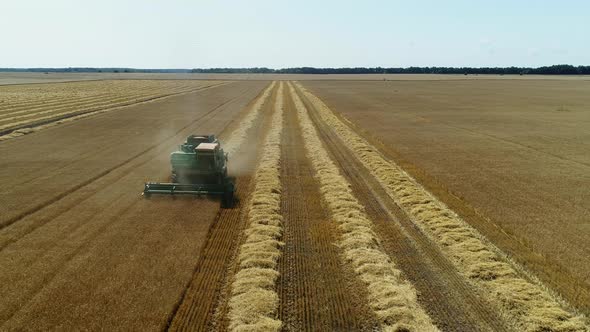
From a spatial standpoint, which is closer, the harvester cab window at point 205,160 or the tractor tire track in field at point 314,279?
the tractor tire track in field at point 314,279

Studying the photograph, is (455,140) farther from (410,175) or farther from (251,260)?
(251,260)

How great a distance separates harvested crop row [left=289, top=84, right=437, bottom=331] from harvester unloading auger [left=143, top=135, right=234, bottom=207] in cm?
454

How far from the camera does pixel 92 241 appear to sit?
13211 millimetres

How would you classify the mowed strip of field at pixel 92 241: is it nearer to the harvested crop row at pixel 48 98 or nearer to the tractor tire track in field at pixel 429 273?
the tractor tire track in field at pixel 429 273

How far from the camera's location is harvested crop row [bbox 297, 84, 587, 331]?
9.51m

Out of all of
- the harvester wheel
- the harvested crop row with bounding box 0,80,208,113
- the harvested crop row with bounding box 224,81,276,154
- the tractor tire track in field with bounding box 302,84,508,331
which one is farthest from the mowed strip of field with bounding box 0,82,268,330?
the harvested crop row with bounding box 0,80,208,113

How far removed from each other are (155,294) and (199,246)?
9.28 ft

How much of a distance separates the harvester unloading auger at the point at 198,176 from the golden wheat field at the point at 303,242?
0.57 m

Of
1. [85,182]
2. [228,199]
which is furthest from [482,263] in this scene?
[85,182]

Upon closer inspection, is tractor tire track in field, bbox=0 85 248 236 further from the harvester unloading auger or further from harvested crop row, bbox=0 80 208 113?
harvested crop row, bbox=0 80 208 113

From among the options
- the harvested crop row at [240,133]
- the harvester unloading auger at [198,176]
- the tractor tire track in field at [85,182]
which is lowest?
the harvested crop row at [240,133]

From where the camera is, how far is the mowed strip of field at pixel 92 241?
9625mm

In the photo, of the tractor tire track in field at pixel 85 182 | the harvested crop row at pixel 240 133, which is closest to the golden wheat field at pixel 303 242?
the tractor tire track in field at pixel 85 182

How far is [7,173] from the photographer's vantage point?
71.1 feet
